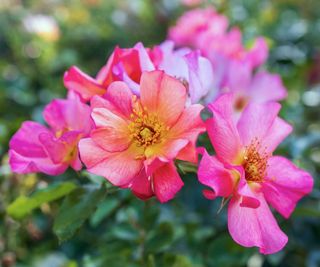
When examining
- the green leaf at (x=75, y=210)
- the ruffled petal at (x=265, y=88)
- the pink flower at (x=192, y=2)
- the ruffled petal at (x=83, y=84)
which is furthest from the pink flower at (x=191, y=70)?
the pink flower at (x=192, y=2)

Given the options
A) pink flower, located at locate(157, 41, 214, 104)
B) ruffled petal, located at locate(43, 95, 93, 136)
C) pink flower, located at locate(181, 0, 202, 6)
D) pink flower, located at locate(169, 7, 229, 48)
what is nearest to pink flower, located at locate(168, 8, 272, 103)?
pink flower, located at locate(169, 7, 229, 48)

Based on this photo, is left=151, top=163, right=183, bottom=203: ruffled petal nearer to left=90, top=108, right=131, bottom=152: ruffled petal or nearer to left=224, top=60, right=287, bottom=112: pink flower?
left=90, top=108, right=131, bottom=152: ruffled petal

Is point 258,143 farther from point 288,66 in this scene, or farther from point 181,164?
point 288,66

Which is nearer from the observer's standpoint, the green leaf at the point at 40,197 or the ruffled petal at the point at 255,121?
the ruffled petal at the point at 255,121

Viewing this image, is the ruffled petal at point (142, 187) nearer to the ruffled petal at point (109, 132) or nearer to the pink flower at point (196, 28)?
the ruffled petal at point (109, 132)

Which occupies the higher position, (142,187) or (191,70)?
(191,70)

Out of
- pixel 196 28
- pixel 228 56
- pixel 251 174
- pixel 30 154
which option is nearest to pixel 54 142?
pixel 30 154

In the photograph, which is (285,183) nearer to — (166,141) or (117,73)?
(166,141)
